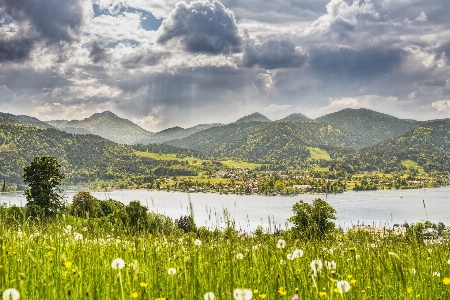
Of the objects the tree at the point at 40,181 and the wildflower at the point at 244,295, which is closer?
the wildflower at the point at 244,295

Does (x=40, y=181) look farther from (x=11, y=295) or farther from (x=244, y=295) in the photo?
(x=244, y=295)

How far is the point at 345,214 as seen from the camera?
115 metres

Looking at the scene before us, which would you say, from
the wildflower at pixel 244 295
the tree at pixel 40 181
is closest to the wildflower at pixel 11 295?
the wildflower at pixel 244 295

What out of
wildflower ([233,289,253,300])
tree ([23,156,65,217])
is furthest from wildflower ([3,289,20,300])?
tree ([23,156,65,217])

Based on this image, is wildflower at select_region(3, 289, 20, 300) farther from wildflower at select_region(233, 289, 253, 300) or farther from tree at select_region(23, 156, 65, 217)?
tree at select_region(23, 156, 65, 217)

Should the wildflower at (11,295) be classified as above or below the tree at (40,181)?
below

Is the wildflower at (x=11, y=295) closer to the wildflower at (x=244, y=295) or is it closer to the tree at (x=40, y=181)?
the wildflower at (x=244, y=295)

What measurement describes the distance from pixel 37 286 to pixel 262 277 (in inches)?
86.5

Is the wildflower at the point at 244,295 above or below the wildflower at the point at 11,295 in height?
below

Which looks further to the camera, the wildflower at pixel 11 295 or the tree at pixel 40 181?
the tree at pixel 40 181

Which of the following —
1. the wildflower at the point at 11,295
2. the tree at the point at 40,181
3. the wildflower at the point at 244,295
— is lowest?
the wildflower at the point at 244,295

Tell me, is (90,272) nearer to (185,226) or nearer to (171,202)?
(185,226)

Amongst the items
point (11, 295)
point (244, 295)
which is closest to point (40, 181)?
point (11, 295)

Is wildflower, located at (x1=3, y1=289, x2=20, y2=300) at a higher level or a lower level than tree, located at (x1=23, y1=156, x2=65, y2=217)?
lower
